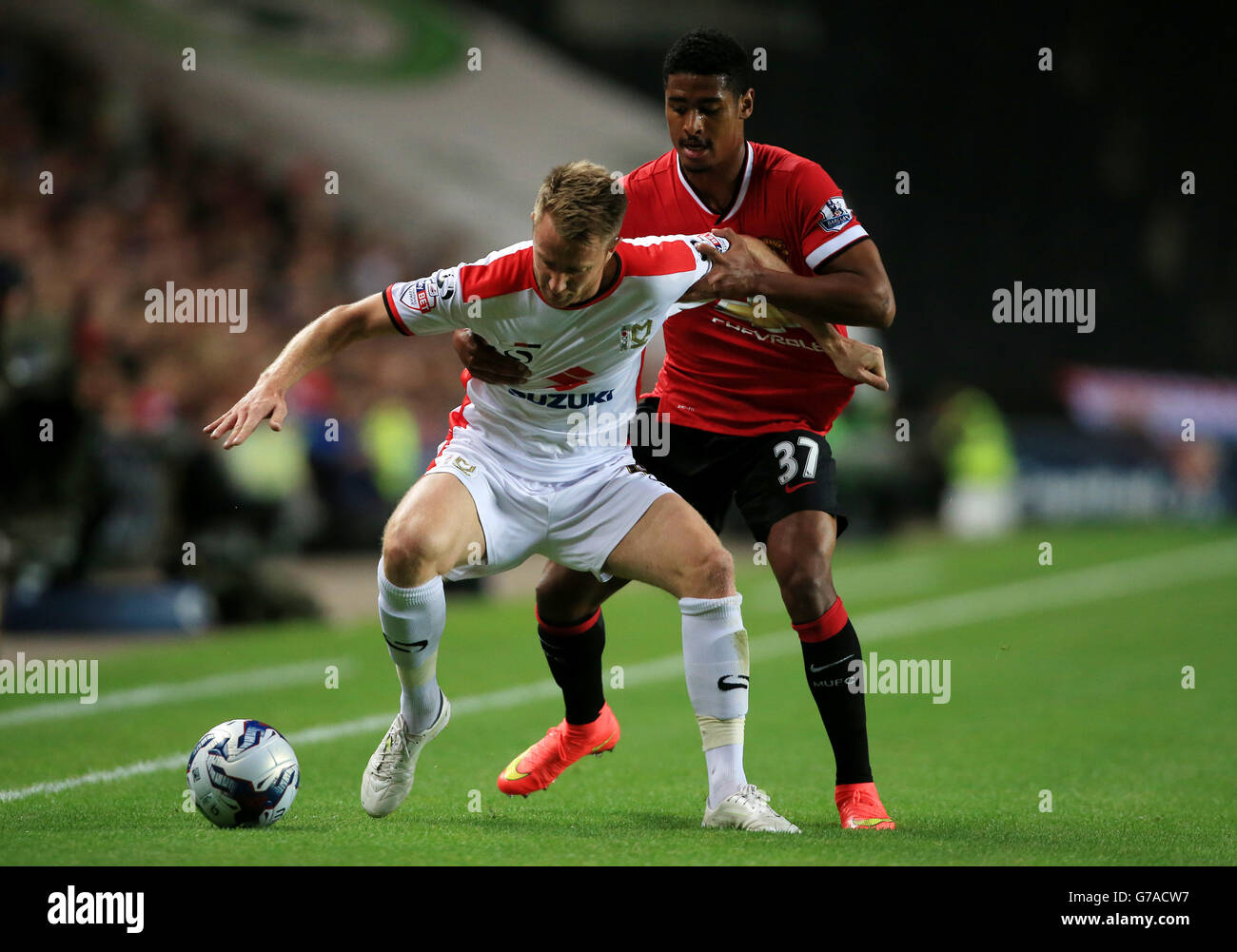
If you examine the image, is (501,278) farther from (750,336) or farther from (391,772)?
(391,772)

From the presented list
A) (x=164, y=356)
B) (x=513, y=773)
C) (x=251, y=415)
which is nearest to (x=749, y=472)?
(x=513, y=773)

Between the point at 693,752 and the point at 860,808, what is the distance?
6.53ft

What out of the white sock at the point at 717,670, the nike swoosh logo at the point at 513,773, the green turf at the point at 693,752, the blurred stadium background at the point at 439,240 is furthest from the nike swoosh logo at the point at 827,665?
the blurred stadium background at the point at 439,240

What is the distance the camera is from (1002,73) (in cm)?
2452

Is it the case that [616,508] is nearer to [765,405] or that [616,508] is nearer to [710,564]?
[710,564]

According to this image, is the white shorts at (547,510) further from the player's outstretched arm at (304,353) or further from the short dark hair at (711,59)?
the short dark hair at (711,59)

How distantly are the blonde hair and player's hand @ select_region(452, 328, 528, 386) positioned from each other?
1.87 ft

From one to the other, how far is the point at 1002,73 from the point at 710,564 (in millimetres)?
21344

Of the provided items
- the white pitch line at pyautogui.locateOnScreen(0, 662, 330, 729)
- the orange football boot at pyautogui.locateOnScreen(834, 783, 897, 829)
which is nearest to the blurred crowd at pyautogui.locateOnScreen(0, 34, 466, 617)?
the white pitch line at pyautogui.locateOnScreen(0, 662, 330, 729)

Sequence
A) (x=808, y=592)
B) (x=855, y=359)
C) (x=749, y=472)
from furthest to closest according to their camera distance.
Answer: (x=749, y=472), (x=855, y=359), (x=808, y=592)

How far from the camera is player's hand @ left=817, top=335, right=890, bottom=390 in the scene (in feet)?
17.5

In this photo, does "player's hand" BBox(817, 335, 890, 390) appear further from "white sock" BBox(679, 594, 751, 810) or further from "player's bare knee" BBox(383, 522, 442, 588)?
"player's bare knee" BBox(383, 522, 442, 588)

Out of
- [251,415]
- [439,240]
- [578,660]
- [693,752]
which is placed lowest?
[693,752]

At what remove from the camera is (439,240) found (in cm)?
1966
